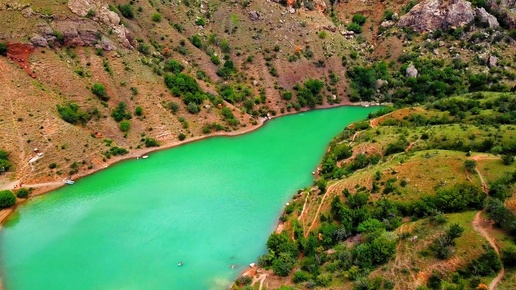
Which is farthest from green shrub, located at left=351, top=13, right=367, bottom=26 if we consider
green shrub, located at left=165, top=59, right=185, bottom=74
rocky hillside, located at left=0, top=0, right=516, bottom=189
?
green shrub, located at left=165, top=59, right=185, bottom=74

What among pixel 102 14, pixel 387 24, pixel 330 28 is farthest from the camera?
pixel 387 24

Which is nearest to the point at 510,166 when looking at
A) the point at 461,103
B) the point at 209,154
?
the point at 461,103

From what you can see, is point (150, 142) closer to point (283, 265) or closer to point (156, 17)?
point (156, 17)

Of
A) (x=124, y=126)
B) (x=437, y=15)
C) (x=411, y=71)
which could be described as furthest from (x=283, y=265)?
(x=437, y=15)

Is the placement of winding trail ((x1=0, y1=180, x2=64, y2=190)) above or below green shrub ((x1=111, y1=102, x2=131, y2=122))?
below

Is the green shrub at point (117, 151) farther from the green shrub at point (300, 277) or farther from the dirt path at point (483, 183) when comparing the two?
the dirt path at point (483, 183)

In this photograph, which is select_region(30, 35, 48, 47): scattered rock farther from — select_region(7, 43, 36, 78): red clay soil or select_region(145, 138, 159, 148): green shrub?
select_region(145, 138, 159, 148): green shrub

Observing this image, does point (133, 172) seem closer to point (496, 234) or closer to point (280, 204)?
point (280, 204)
